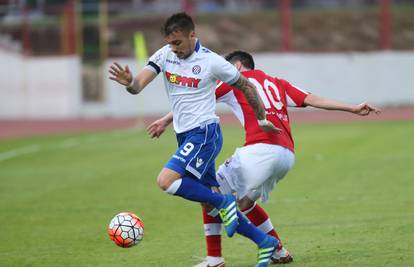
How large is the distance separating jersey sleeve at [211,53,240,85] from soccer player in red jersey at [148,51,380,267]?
1.96 feet

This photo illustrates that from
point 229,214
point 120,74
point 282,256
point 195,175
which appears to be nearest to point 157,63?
point 120,74

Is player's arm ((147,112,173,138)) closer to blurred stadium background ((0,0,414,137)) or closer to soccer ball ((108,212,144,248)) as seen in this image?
soccer ball ((108,212,144,248))

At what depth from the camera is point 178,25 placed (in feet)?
26.6

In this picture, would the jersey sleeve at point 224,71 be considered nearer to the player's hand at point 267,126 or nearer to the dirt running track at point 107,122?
the player's hand at point 267,126

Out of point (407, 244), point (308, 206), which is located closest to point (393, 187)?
point (308, 206)

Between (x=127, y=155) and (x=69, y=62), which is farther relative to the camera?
(x=69, y=62)

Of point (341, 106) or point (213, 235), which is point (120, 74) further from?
point (341, 106)

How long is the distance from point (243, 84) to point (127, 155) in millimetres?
12227

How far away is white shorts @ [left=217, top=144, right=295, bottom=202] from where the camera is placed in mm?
8594

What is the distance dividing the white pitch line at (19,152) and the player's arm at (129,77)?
12.9 m

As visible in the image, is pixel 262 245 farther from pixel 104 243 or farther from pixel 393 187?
pixel 393 187

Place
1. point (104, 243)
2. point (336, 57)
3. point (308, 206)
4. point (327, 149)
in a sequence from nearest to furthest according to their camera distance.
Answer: point (104, 243) → point (308, 206) → point (327, 149) → point (336, 57)

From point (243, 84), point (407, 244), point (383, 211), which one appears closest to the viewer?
point (243, 84)

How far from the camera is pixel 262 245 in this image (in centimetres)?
834
